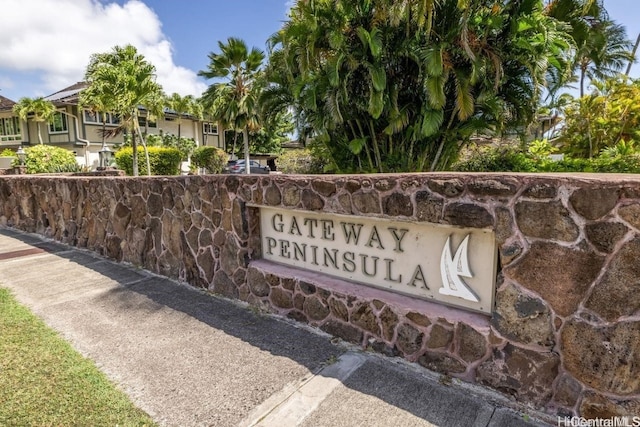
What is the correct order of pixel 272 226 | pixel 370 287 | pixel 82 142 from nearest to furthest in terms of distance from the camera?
pixel 370 287, pixel 272 226, pixel 82 142

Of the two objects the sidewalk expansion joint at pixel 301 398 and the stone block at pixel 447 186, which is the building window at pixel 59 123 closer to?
the sidewalk expansion joint at pixel 301 398

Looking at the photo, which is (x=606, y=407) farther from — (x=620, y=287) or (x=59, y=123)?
(x=59, y=123)

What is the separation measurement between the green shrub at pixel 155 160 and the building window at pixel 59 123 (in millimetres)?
10239

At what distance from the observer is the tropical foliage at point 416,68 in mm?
7727

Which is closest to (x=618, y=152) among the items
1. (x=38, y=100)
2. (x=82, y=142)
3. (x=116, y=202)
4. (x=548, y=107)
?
(x=548, y=107)

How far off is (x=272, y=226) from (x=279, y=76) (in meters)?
7.41

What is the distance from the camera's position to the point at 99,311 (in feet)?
14.1

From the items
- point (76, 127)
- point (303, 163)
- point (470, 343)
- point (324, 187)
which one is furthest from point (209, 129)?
point (470, 343)

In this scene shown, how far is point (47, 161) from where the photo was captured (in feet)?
54.1

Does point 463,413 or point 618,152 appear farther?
point 618,152

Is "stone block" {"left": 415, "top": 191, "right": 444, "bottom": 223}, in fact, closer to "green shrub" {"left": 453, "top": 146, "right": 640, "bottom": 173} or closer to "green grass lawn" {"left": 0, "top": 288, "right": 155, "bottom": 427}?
"green grass lawn" {"left": 0, "top": 288, "right": 155, "bottom": 427}

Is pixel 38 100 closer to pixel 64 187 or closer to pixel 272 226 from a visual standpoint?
pixel 64 187

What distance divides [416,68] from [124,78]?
12739mm

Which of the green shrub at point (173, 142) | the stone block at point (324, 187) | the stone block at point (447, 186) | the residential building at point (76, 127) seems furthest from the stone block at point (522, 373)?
the green shrub at point (173, 142)
